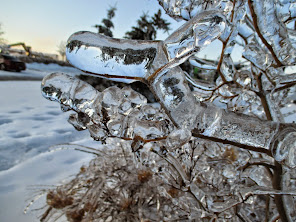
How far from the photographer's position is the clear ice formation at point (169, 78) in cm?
27

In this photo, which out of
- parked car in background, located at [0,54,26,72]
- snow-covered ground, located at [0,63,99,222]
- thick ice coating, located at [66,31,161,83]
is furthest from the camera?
parked car in background, located at [0,54,26,72]

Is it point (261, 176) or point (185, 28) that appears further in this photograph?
point (261, 176)

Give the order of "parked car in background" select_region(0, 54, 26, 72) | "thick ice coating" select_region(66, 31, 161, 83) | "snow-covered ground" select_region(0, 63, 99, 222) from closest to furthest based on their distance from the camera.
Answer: "thick ice coating" select_region(66, 31, 161, 83) < "snow-covered ground" select_region(0, 63, 99, 222) < "parked car in background" select_region(0, 54, 26, 72)

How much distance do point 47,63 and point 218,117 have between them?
15.5 m

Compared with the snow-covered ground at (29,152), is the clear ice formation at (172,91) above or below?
above

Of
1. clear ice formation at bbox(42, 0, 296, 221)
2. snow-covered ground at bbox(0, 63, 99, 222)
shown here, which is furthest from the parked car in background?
clear ice formation at bbox(42, 0, 296, 221)

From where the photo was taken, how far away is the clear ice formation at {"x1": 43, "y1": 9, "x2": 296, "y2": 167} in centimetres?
27

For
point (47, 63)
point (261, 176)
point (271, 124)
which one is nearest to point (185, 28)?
point (271, 124)

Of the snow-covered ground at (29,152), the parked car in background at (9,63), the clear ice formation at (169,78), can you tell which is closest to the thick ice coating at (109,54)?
the clear ice formation at (169,78)

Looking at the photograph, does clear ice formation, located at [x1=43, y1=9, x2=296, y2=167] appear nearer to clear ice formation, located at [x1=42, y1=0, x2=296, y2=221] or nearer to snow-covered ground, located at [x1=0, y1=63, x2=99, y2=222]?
clear ice formation, located at [x1=42, y1=0, x2=296, y2=221]

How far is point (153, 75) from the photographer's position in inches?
12.3

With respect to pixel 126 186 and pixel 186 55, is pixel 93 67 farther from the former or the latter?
pixel 126 186

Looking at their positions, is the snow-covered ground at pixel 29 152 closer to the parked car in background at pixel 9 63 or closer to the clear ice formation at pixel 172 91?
the clear ice formation at pixel 172 91

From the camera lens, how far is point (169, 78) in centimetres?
33
